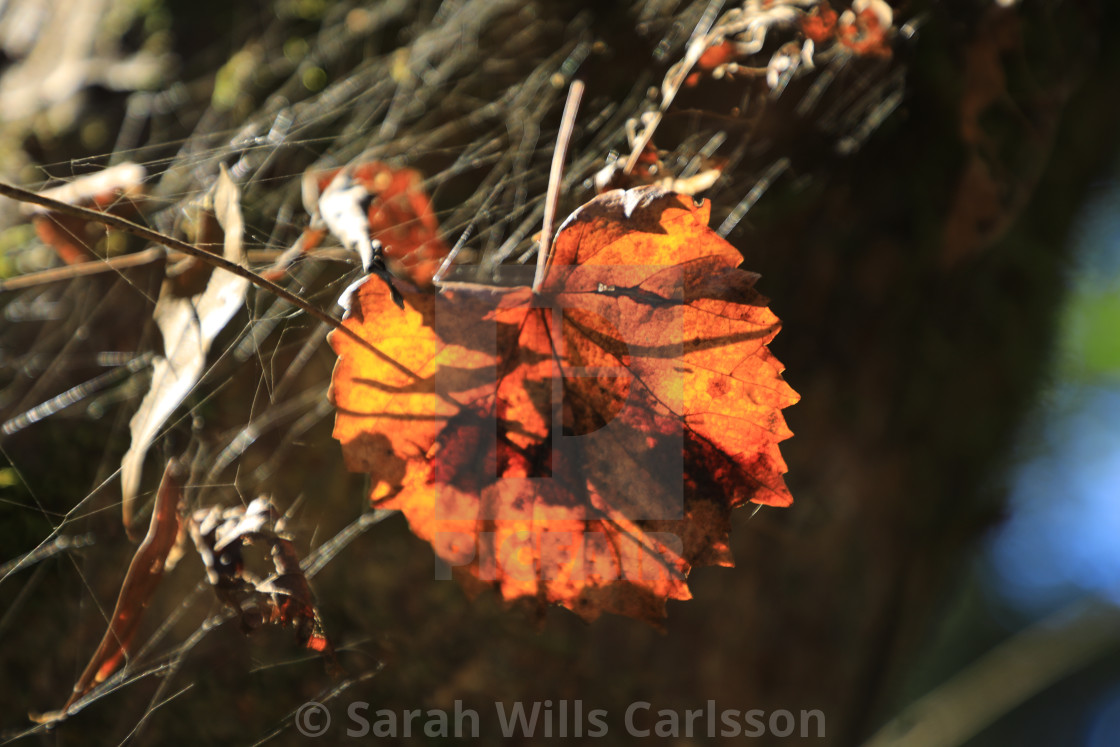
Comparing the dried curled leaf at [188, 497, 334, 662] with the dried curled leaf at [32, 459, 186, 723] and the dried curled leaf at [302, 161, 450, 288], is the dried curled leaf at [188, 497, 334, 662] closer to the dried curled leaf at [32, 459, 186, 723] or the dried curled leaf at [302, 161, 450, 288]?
the dried curled leaf at [32, 459, 186, 723]

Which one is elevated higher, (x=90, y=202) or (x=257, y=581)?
(x=90, y=202)

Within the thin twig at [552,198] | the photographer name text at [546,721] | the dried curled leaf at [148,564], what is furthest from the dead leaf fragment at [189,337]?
the photographer name text at [546,721]

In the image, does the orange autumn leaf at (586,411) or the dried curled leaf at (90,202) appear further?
the dried curled leaf at (90,202)

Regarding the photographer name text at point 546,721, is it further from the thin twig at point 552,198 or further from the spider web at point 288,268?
the thin twig at point 552,198

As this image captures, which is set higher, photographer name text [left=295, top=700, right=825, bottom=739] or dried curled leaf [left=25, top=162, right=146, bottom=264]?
dried curled leaf [left=25, top=162, right=146, bottom=264]

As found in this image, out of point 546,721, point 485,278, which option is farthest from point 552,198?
point 546,721

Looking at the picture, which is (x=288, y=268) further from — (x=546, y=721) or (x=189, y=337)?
(x=546, y=721)

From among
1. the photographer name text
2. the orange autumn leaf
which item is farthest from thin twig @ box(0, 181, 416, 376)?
the photographer name text

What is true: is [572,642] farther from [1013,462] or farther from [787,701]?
[1013,462]
